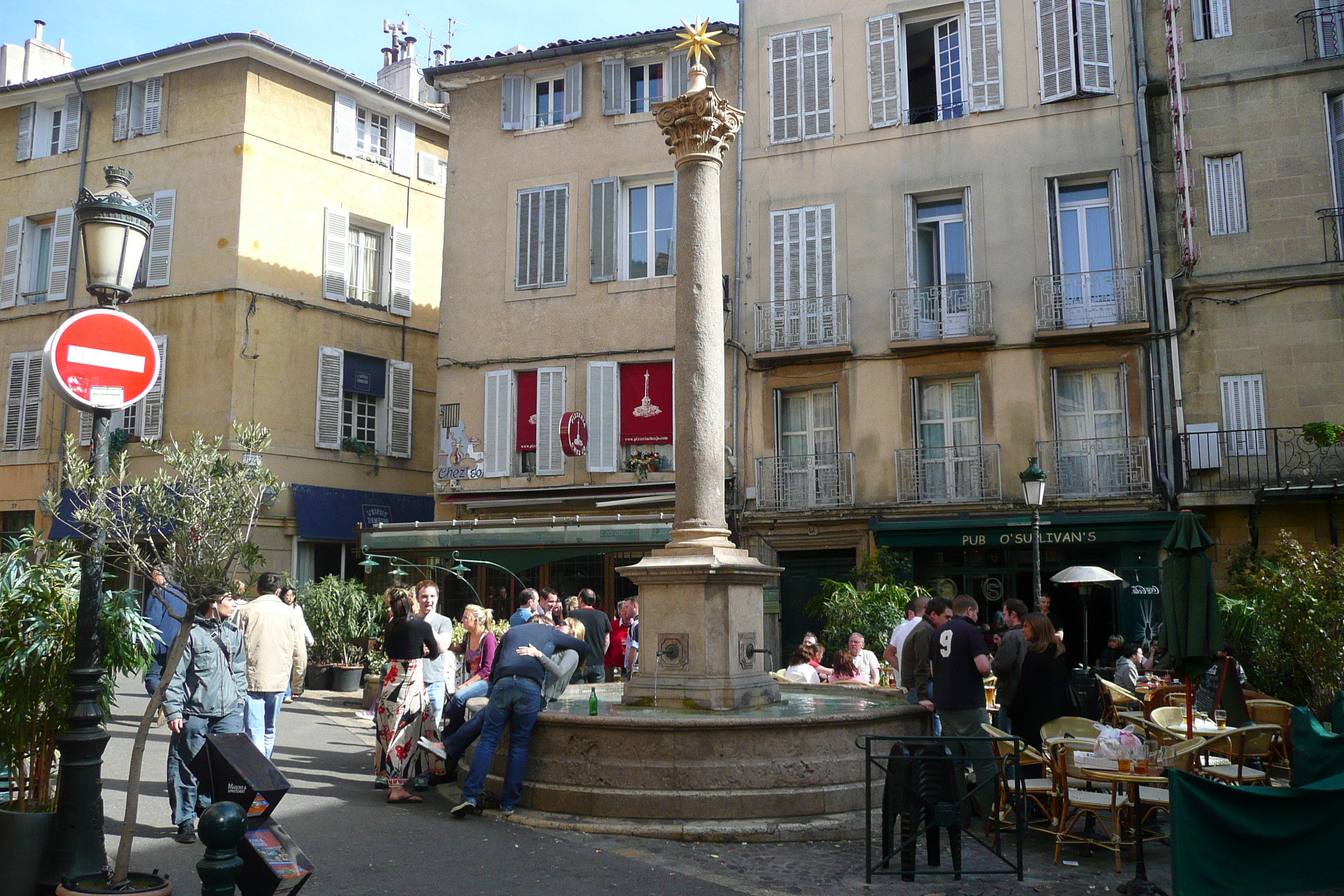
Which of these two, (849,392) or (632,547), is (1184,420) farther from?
(632,547)

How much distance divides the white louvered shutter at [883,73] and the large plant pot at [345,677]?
12546 mm

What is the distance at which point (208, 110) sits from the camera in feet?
75.0

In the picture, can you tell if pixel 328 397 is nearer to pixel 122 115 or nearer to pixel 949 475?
pixel 122 115

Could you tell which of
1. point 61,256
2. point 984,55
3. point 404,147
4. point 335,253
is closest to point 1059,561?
point 984,55

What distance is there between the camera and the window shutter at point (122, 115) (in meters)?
23.9

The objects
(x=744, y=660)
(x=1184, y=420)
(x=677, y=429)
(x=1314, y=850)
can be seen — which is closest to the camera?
(x=1314, y=850)

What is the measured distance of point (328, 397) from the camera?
76.5 ft

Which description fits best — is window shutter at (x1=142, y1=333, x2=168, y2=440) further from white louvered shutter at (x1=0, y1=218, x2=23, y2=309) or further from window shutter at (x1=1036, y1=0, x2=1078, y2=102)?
window shutter at (x1=1036, y1=0, x2=1078, y2=102)

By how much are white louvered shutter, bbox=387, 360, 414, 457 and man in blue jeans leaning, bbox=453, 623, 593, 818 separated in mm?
17000

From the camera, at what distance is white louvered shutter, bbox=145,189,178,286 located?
2295cm

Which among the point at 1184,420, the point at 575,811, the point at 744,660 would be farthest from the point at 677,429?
the point at 1184,420

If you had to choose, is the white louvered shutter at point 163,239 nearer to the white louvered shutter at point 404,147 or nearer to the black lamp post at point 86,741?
the white louvered shutter at point 404,147

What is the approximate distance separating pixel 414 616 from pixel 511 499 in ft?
37.5

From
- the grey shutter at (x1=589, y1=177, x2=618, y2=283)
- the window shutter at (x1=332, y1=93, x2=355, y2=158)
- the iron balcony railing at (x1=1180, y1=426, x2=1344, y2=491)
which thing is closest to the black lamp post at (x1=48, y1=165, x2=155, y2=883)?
the grey shutter at (x1=589, y1=177, x2=618, y2=283)
